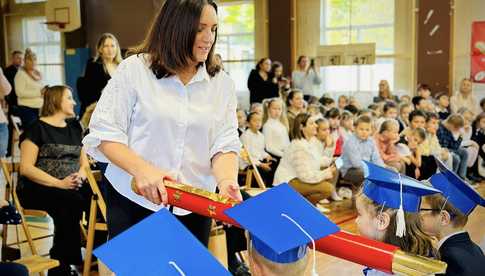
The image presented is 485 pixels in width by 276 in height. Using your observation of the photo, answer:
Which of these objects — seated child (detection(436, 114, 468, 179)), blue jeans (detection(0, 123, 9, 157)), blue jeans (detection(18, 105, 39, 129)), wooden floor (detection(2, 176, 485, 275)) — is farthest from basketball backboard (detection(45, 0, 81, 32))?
seated child (detection(436, 114, 468, 179))

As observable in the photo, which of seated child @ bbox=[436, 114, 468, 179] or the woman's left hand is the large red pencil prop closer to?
the woman's left hand

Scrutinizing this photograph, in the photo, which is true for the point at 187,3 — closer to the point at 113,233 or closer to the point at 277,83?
the point at 113,233

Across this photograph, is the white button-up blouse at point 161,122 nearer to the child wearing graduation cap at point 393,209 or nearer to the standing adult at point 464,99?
the child wearing graduation cap at point 393,209

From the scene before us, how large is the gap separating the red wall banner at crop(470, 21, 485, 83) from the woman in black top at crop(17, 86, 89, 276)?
7854 mm

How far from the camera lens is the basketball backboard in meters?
9.50

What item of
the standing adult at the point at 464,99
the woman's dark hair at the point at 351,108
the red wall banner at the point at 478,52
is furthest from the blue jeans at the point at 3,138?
the red wall banner at the point at 478,52

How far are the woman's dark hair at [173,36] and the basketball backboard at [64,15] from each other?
8373 mm

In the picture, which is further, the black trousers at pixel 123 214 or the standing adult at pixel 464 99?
the standing adult at pixel 464 99

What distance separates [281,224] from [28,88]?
7.38 m

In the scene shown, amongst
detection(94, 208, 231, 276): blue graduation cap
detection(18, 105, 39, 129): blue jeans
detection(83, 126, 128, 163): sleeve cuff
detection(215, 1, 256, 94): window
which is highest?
detection(215, 1, 256, 94): window

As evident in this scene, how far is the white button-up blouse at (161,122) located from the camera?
1.62 metres

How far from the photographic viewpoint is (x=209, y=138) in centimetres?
172

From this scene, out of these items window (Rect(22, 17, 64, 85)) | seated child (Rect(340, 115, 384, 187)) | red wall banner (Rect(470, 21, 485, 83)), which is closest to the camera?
seated child (Rect(340, 115, 384, 187))

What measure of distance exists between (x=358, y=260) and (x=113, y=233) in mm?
960
